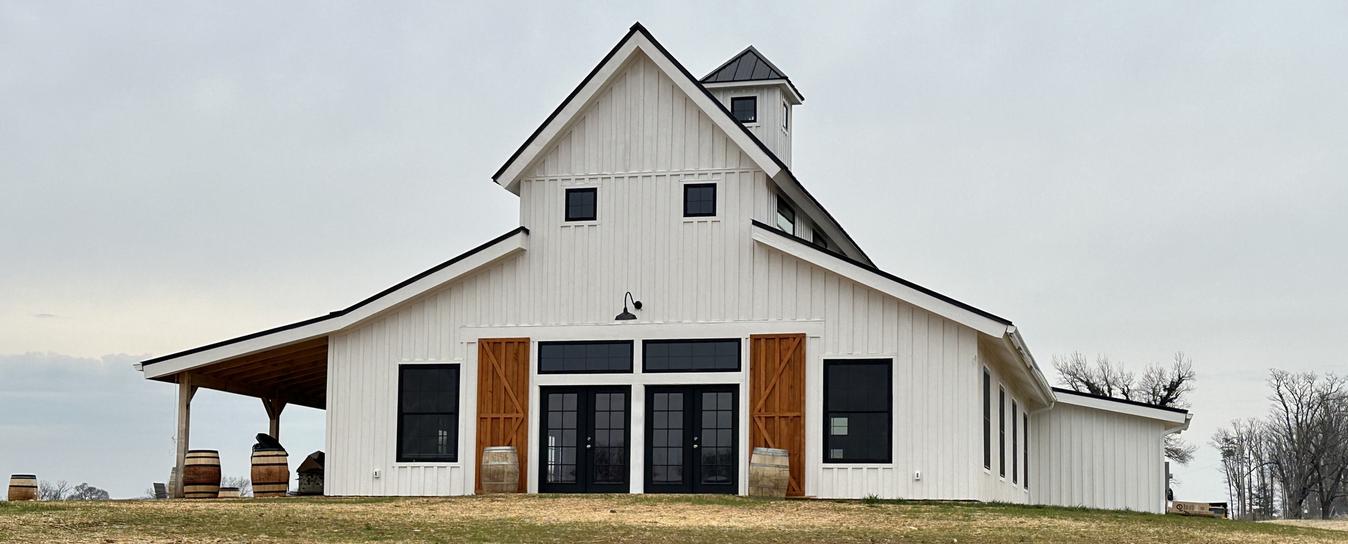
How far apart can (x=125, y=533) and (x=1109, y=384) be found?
50.1 metres

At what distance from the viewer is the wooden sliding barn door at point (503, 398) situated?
2605 cm

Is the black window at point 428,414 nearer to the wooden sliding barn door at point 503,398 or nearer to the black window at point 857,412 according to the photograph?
the wooden sliding barn door at point 503,398

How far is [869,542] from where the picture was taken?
1712cm

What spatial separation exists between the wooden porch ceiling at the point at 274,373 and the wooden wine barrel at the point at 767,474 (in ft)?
25.6

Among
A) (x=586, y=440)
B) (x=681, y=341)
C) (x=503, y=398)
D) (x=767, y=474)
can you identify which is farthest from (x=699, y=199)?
(x=767, y=474)

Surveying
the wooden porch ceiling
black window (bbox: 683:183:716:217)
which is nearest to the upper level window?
black window (bbox: 683:183:716:217)

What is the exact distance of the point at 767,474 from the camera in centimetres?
2433

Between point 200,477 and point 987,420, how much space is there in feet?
42.7

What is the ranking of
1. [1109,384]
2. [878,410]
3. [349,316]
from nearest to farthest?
1. [878,410]
2. [349,316]
3. [1109,384]

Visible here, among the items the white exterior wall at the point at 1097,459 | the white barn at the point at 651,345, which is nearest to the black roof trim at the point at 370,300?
the white barn at the point at 651,345

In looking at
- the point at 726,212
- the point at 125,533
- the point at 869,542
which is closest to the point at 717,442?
the point at 726,212

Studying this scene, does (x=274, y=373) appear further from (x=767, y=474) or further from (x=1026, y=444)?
(x=1026, y=444)

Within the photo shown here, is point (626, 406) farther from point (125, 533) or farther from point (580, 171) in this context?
point (125, 533)

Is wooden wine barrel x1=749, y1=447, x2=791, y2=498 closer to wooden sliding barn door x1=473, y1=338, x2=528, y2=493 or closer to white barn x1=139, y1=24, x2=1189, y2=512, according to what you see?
white barn x1=139, y1=24, x2=1189, y2=512
